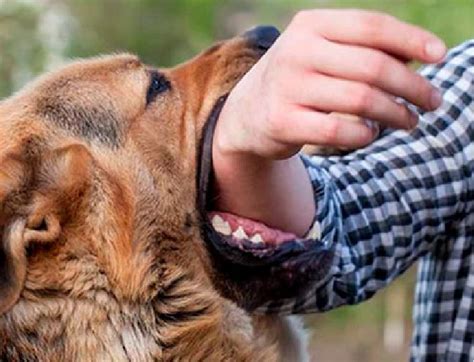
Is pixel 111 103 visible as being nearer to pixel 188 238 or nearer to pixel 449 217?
pixel 188 238

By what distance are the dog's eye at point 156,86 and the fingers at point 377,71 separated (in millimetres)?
833

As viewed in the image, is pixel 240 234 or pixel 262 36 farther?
pixel 262 36

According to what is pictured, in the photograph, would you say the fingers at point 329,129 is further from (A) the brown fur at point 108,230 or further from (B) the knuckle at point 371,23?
(A) the brown fur at point 108,230

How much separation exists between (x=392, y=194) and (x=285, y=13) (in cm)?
529

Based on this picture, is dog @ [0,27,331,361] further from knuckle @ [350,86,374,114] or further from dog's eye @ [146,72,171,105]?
knuckle @ [350,86,374,114]

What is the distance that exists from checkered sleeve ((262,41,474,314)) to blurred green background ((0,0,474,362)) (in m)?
3.58

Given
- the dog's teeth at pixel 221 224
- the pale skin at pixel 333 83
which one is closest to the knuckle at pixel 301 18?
the pale skin at pixel 333 83

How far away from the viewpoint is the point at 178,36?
24.1ft

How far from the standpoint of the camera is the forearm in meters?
2.25

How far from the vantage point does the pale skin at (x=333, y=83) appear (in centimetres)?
171

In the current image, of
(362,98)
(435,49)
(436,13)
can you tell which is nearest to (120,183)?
(362,98)

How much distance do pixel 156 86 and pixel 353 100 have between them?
91 centimetres

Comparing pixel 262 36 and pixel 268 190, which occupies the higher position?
pixel 262 36

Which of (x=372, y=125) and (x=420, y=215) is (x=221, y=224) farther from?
(x=372, y=125)
